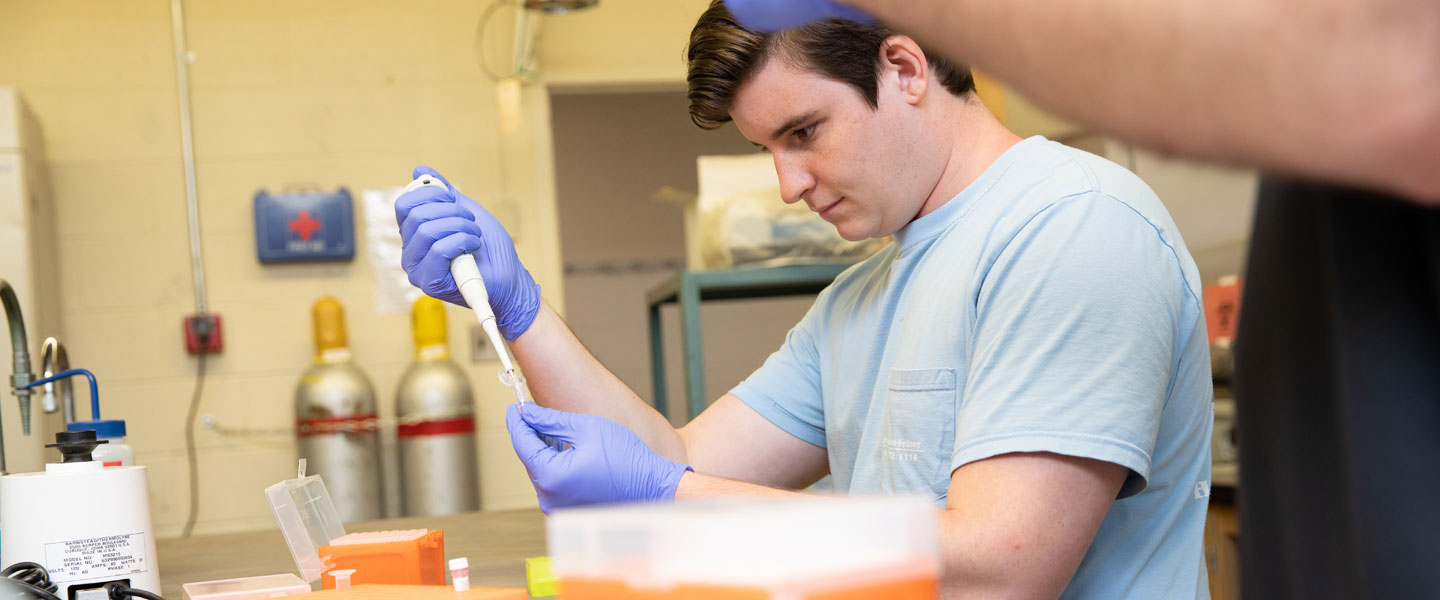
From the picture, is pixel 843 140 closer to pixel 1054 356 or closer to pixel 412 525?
pixel 1054 356

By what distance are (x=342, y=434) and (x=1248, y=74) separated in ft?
9.00

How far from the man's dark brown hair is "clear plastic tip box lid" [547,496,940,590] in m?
0.84

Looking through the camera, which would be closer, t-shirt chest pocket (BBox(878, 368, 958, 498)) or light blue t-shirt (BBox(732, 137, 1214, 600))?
light blue t-shirt (BBox(732, 137, 1214, 600))

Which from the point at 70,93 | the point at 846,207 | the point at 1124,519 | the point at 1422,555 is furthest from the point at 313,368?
the point at 1422,555

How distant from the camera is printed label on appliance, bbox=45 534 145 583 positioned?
34.7 inches

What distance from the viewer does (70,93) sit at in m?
2.91

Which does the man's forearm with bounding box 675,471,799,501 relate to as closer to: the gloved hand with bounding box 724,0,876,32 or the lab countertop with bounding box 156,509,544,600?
the lab countertop with bounding box 156,509,544,600

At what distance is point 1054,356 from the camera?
86cm

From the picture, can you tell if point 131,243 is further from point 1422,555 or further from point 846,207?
point 1422,555

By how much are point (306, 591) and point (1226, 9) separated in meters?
0.79

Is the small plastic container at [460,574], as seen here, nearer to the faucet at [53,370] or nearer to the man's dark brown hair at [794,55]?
the man's dark brown hair at [794,55]

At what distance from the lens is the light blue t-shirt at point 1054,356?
856 millimetres

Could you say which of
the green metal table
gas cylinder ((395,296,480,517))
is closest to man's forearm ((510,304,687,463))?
the green metal table

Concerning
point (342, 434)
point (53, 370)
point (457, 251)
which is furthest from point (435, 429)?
point (457, 251)
